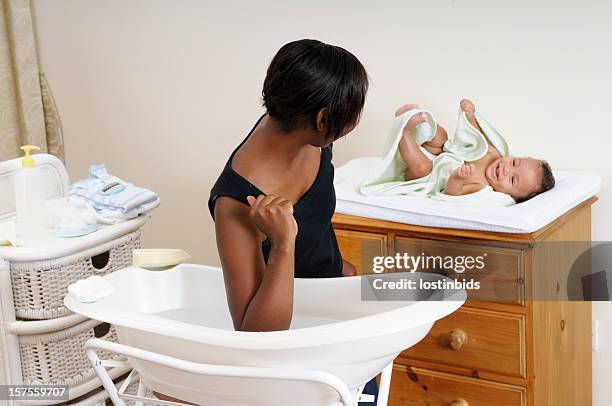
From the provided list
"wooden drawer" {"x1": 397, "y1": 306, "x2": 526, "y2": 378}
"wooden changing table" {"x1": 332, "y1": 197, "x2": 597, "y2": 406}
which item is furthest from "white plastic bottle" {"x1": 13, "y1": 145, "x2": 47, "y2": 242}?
"wooden drawer" {"x1": 397, "y1": 306, "x2": 526, "y2": 378}

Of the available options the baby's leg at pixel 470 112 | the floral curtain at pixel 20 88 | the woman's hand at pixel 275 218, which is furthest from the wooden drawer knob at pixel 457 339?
the floral curtain at pixel 20 88

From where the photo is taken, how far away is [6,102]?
9.92 feet

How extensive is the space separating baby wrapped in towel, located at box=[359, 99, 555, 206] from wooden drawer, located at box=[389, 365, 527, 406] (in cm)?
41

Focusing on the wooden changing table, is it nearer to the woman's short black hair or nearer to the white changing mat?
the white changing mat

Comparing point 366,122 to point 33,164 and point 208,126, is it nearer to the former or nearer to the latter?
point 208,126

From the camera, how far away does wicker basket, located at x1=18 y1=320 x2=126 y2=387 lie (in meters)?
2.08

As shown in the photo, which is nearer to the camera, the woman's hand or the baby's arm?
the woman's hand

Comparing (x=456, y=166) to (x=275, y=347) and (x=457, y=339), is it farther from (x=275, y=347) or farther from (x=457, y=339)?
(x=275, y=347)

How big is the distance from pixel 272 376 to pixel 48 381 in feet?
3.63

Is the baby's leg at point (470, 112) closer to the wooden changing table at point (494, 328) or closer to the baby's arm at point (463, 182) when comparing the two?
the baby's arm at point (463, 182)

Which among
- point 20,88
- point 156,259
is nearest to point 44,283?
point 156,259

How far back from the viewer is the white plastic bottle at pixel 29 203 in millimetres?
2062

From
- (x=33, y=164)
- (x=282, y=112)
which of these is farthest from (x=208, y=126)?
(x=282, y=112)

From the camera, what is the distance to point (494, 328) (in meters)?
1.92
